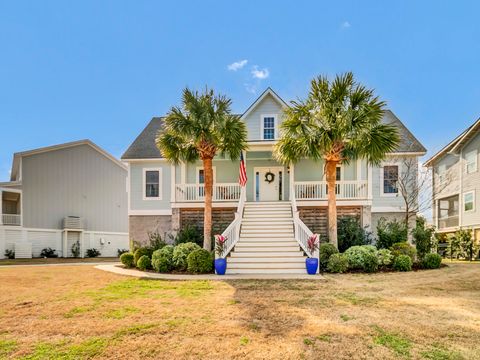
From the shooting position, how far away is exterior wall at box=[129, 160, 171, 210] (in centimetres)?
1891

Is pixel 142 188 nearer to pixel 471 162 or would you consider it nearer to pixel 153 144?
pixel 153 144

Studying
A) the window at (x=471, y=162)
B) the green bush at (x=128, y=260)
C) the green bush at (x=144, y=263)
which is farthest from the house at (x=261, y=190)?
the window at (x=471, y=162)

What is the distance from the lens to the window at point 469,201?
23627 mm

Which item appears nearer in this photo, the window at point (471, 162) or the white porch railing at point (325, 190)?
the white porch railing at point (325, 190)

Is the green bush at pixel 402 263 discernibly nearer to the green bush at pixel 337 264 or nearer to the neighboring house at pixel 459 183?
the green bush at pixel 337 264

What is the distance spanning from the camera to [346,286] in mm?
9883

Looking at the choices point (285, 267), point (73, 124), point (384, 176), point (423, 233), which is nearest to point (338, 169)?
point (384, 176)

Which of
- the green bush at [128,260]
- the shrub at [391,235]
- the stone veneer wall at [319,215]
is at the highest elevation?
the stone veneer wall at [319,215]

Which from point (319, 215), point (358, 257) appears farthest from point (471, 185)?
point (358, 257)

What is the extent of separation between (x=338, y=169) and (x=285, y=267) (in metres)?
7.99

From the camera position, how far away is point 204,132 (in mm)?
14273

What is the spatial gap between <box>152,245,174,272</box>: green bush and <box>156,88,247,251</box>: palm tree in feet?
5.58

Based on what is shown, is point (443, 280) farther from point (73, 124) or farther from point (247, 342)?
point (73, 124)

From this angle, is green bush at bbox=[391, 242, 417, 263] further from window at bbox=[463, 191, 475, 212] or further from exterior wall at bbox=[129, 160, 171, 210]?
window at bbox=[463, 191, 475, 212]
